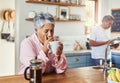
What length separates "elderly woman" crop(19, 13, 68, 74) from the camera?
1798 millimetres

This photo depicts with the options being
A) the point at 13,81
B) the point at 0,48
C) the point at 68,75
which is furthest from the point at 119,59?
the point at 13,81

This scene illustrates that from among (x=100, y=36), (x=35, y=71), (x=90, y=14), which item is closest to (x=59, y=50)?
(x=35, y=71)

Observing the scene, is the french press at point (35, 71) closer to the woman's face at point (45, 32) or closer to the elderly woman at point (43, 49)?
the elderly woman at point (43, 49)

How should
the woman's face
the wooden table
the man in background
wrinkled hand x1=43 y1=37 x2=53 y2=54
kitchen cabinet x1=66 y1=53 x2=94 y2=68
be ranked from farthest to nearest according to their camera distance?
kitchen cabinet x1=66 y1=53 x2=94 y2=68 → the man in background → the woman's face → wrinkled hand x1=43 y1=37 x2=53 y2=54 → the wooden table

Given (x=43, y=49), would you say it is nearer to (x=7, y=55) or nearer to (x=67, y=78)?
(x=67, y=78)

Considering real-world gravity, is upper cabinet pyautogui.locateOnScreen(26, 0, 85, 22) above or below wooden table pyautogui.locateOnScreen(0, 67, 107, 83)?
above

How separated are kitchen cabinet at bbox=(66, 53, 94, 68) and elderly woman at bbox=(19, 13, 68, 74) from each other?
2.13 metres

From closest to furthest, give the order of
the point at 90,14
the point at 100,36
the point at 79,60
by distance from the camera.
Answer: the point at 100,36 → the point at 79,60 → the point at 90,14

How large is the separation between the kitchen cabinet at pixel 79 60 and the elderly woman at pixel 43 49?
2.13 m

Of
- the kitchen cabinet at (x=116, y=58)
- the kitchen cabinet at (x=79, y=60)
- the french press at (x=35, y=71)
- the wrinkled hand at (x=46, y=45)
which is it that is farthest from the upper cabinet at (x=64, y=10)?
the french press at (x=35, y=71)

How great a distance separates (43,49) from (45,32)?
6.5 inches

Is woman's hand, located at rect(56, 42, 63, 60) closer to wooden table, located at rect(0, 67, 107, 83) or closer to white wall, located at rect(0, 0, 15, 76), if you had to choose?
wooden table, located at rect(0, 67, 107, 83)

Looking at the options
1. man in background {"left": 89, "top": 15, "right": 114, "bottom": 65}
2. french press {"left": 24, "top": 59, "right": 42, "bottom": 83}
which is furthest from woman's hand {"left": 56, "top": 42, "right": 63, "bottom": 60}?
man in background {"left": 89, "top": 15, "right": 114, "bottom": 65}

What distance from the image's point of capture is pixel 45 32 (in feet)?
6.15
